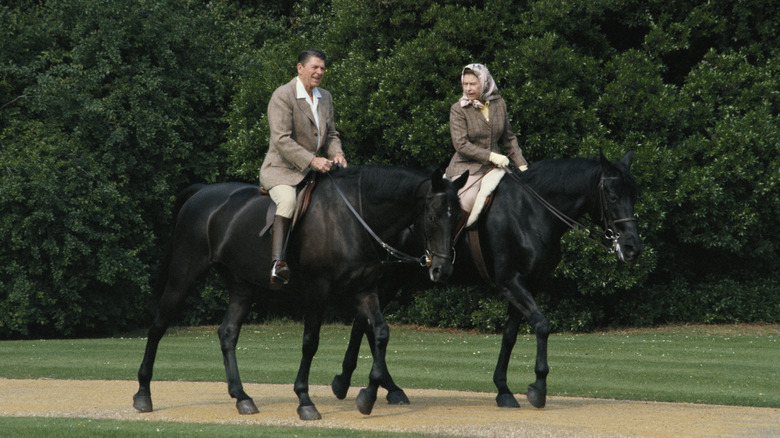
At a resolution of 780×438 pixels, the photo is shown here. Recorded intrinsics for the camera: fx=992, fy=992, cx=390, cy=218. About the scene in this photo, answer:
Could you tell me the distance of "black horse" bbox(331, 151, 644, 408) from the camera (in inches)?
382

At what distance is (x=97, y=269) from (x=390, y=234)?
1516 centimetres

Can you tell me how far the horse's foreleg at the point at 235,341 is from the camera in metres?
9.27

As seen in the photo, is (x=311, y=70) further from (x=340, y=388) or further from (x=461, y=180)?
(x=340, y=388)

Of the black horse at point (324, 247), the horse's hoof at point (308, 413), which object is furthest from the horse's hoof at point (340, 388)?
the horse's hoof at point (308, 413)

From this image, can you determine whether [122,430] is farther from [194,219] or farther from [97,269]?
[97,269]

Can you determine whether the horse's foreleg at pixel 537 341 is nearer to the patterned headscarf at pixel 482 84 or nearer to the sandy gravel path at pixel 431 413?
the sandy gravel path at pixel 431 413

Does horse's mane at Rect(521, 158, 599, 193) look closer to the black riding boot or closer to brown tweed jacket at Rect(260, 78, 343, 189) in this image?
brown tweed jacket at Rect(260, 78, 343, 189)

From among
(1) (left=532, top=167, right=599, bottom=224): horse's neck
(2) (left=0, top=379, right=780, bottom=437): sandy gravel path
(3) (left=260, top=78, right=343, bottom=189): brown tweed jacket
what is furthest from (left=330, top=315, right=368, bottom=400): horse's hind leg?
(1) (left=532, top=167, right=599, bottom=224): horse's neck

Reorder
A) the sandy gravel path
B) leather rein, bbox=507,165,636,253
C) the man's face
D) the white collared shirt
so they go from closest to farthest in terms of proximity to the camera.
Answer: the sandy gravel path
the man's face
the white collared shirt
leather rein, bbox=507,165,636,253

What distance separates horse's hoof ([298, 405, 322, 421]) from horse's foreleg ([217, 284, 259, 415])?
62cm

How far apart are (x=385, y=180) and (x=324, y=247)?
0.82 meters

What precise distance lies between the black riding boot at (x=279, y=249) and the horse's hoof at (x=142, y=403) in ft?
5.77

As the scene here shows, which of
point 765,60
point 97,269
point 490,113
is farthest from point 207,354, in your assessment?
point 765,60

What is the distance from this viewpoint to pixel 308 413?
8734 millimetres
